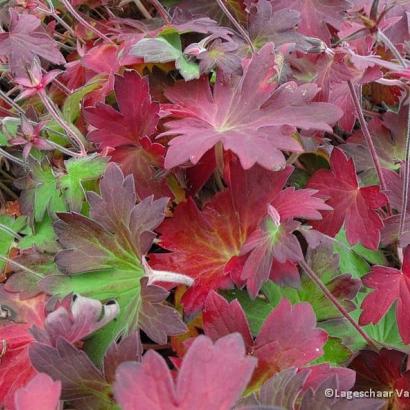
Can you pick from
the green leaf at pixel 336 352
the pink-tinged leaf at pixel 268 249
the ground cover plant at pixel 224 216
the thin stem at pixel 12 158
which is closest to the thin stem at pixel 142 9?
the ground cover plant at pixel 224 216

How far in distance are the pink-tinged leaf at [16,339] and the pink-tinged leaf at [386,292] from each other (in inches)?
16.5

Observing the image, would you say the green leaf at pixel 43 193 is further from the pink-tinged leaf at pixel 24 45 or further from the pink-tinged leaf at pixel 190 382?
the pink-tinged leaf at pixel 190 382

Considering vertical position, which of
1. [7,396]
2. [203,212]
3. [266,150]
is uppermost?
[266,150]

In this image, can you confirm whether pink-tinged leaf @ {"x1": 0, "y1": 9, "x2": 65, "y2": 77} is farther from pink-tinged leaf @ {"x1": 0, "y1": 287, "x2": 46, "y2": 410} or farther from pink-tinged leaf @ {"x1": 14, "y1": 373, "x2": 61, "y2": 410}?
pink-tinged leaf @ {"x1": 14, "y1": 373, "x2": 61, "y2": 410}

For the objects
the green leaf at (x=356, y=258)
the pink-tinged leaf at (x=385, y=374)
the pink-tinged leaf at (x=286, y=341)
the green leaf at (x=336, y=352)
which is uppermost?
the pink-tinged leaf at (x=286, y=341)

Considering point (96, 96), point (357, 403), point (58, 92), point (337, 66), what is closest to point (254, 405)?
point (357, 403)

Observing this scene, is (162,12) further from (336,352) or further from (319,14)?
(336,352)

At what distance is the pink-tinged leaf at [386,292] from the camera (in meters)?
0.81

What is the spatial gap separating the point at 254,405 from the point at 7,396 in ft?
1.05

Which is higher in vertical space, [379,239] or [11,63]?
[11,63]

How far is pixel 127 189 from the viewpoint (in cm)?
76

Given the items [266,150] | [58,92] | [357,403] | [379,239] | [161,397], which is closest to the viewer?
[161,397]

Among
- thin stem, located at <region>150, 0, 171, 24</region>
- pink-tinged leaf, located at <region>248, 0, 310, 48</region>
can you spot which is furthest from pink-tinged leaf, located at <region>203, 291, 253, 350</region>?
thin stem, located at <region>150, 0, 171, 24</region>

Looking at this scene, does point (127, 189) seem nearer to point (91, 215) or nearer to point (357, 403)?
point (91, 215)
